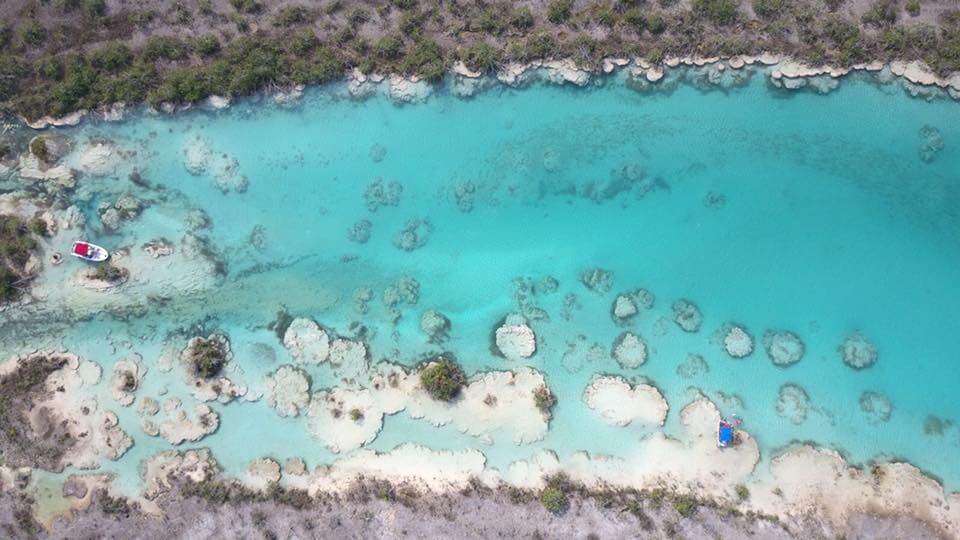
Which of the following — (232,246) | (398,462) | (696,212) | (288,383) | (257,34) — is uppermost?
(257,34)

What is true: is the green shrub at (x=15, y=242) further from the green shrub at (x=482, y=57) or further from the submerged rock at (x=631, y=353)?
the submerged rock at (x=631, y=353)

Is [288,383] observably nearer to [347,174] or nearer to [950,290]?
[347,174]

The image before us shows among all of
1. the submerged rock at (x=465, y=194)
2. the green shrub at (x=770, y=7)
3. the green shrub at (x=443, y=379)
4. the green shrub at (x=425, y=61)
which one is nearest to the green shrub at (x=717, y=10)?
the green shrub at (x=770, y=7)

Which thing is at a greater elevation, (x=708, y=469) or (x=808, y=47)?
(x=808, y=47)

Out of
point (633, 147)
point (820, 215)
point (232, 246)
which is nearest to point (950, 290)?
point (820, 215)
